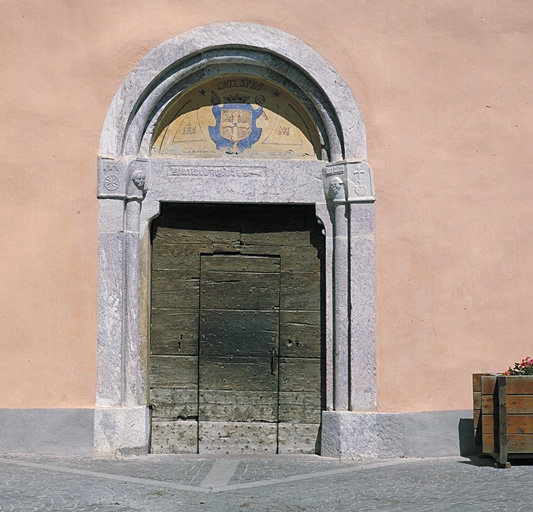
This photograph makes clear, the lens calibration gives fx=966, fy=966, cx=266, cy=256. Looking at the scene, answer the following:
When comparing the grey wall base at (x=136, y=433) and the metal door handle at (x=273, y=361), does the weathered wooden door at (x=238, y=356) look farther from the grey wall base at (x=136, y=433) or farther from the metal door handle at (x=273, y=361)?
the grey wall base at (x=136, y=433)

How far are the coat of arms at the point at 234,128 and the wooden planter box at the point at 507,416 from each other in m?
2.76

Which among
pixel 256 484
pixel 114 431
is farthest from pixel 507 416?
pixel 114 431

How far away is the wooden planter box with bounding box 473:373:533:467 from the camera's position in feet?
23.5

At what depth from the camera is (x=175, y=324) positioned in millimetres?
8047

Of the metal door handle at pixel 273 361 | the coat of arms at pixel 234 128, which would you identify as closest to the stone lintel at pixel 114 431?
the metal door handle at pixel 273 361

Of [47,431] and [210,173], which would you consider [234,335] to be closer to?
[210,173]

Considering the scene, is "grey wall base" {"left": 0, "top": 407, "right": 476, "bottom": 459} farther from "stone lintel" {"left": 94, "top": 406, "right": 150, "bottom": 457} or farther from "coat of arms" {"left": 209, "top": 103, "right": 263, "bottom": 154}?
"coat of arms" {"left": 209, "top": 103, "right": 263, "bottom": 154}

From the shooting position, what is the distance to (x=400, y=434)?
767cm

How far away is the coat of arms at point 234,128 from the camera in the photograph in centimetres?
812

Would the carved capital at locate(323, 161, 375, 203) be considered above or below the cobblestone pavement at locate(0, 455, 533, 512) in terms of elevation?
above

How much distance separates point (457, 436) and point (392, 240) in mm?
1650

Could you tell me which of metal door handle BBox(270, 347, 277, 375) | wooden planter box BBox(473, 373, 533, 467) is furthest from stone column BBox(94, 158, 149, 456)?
wooden planter box BBox(473, 373, 533, 467)

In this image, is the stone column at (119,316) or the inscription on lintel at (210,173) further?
the inscription on lintel at (210,173)

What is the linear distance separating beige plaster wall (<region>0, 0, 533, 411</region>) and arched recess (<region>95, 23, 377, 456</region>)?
114 mm
